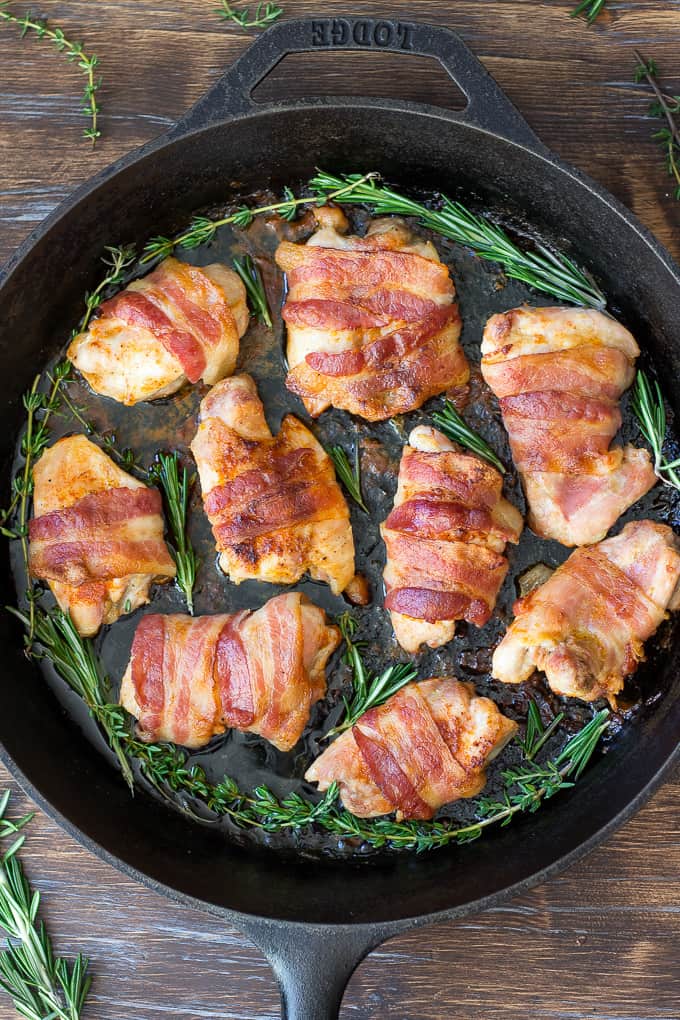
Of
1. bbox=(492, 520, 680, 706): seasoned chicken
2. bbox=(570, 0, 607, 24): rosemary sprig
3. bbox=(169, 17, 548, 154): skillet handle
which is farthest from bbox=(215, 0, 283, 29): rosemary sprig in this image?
bbox=(492, 520, 680, 706): seasoned chicken

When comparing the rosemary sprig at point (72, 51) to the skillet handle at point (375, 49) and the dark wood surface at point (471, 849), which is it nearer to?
the dark wood surface at point (471, 849)

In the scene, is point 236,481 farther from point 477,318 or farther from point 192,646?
point 477,318

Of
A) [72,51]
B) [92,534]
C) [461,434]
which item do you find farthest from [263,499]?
[72,51]

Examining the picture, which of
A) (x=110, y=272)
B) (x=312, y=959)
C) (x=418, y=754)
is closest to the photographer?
(x=312, y=959)

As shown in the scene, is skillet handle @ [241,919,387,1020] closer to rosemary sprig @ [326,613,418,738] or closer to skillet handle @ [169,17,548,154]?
rosemary sprig @ [326,613,418,738]

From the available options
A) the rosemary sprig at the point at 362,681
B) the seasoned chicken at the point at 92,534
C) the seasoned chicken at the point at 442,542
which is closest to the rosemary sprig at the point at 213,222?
the seasoned chicken at the point at 92,534

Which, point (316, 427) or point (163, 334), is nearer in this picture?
point (163, 334)

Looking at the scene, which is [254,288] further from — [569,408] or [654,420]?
[654,420]
